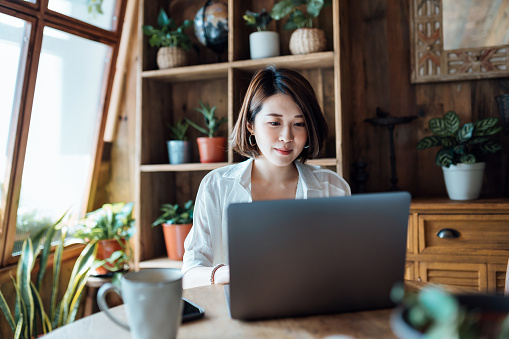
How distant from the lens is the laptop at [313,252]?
2.49ft

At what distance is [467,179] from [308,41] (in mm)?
1069

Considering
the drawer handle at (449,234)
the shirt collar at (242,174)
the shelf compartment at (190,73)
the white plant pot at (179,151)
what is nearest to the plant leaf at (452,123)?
the drawer handle at (449,234)

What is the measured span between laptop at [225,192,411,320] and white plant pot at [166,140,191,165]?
1.89m

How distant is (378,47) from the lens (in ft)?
8.36

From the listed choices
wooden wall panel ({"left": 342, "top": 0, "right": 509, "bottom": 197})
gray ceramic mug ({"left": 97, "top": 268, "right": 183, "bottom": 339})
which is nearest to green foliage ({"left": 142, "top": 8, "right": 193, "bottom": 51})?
wooden wall panel ({"left": 342, "top": 0, "right": 509, "bottom": 197})

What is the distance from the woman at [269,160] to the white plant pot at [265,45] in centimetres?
77

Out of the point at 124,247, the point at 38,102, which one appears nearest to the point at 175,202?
the point at 124,247

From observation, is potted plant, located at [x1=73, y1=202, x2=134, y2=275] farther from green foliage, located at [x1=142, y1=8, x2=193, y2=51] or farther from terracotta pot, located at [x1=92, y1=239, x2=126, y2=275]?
green foliage, located at [x1=142, y1=8, x2=193, y2=51]

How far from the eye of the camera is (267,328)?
2.64 feet

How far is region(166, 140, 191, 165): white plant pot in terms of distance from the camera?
2.64m

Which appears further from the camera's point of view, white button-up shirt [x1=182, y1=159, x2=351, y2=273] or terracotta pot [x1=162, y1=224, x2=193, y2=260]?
terracotta pot [x1=162, y1=224, x2=193, y2=260]

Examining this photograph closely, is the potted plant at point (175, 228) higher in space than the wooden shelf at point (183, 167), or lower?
lower

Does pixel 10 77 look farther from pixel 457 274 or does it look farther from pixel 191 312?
pixel 457 274

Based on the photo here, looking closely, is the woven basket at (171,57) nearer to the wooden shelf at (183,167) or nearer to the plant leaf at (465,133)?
the wooden shelf at (183,167)
